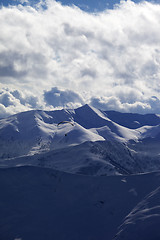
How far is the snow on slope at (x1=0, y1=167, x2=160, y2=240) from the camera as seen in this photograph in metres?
98.7

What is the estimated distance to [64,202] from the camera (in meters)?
119

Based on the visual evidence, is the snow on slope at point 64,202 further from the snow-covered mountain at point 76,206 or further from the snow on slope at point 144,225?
the snow on slope at point 144,225

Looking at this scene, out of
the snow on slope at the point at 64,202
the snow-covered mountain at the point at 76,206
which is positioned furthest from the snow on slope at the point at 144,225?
the snow on slope at the point at 64,202

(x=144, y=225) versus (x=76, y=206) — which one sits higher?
(x=144, y=225)

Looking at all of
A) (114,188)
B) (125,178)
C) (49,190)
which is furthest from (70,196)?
(125,178)

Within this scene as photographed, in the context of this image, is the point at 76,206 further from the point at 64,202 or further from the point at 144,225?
the point at 144,225

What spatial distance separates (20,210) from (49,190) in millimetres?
18712

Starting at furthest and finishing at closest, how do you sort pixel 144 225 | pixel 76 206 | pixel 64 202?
pixel 64 202 < pixel 76 206 < pixel 144 225

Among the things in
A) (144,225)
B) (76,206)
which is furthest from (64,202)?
(144,225)

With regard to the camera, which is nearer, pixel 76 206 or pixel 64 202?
pixel 76 206

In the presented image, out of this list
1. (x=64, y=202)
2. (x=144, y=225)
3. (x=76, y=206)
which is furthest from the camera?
(x=64, y=202)

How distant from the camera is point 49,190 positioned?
129 meters

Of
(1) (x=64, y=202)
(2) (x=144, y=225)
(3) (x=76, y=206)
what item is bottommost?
(1) (x=64, y=202)

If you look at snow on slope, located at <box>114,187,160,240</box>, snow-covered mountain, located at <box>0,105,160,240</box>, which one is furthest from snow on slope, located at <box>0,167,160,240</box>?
snow on slope, located at <box>114,187,160,240</box>
